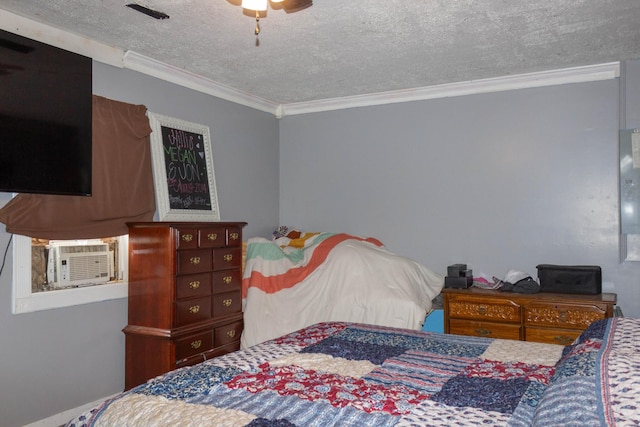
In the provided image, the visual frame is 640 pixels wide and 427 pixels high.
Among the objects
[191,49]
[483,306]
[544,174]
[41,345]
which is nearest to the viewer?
[41,345]

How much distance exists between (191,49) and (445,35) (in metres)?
1.81

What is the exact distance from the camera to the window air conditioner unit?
323 cm

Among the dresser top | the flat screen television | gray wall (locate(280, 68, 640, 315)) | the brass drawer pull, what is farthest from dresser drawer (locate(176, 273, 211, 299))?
the brass drawer pull

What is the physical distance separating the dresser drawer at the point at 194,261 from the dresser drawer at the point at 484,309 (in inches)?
79.9

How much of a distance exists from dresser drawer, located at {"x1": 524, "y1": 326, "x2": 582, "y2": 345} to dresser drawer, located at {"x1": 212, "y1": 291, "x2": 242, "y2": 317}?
90.8 inches

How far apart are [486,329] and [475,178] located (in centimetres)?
139

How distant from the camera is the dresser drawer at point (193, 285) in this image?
11.3 feet

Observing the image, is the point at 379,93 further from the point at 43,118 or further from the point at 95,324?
the point at 95,324

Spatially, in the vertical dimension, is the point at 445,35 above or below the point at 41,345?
above

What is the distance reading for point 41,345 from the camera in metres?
3.13

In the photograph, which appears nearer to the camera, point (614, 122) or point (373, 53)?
point (373, 53)

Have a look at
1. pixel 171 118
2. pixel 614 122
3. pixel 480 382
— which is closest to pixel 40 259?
pixel 171 118

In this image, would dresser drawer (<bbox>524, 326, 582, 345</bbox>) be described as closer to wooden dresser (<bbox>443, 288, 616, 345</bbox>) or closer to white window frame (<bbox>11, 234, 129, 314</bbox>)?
wooden dresser (<bbox>443, 288, 616, 345</bbox>)

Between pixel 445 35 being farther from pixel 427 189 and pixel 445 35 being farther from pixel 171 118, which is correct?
pixel 171 118
